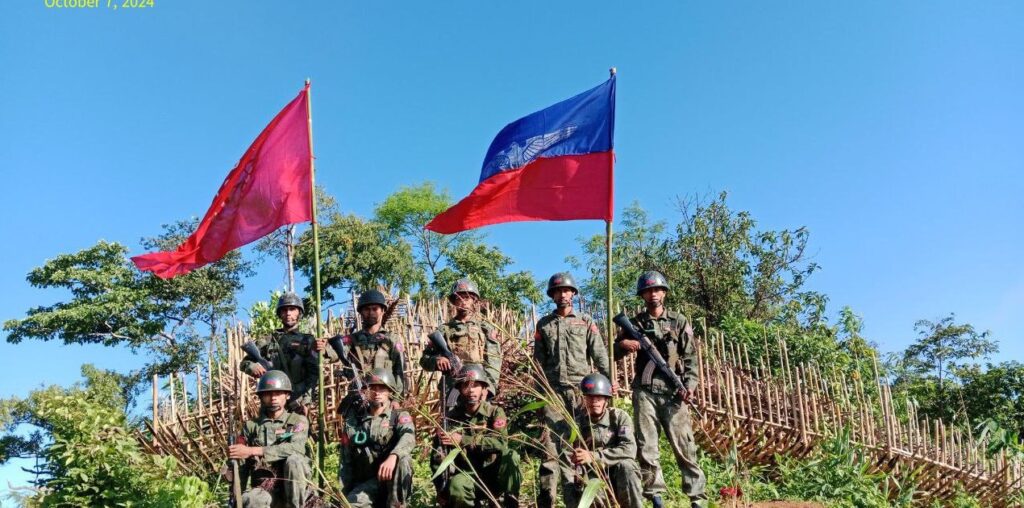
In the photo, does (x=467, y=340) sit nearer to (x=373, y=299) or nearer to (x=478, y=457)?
(x=373, y=299)

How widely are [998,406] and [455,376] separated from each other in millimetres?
15474

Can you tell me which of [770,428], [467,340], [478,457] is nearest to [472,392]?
[478,457]

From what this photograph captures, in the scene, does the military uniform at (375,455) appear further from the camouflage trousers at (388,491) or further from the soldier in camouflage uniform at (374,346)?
the soldier in camouflage uniform at (374,346)

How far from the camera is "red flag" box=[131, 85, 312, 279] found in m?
7.38

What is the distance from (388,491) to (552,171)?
307cm

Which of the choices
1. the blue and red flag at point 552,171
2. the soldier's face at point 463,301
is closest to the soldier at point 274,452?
the soldier's face at point 463,301

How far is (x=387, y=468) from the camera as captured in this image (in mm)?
5801

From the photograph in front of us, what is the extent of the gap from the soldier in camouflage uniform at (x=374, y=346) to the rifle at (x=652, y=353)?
2119 millimetres

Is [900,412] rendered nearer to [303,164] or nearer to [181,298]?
[303,164]

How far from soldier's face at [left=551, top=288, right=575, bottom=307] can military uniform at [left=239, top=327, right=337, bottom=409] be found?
95.6 inches

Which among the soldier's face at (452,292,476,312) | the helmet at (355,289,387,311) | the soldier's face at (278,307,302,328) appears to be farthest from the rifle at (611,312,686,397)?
the soldier's face at (278,307,302,328)

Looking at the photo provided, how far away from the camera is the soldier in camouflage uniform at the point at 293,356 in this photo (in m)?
7.64

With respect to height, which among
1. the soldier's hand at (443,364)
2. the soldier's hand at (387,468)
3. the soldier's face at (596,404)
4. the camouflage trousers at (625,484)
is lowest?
the camouflage trousers at (625,484)

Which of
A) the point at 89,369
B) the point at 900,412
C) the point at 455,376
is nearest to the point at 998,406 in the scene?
the point at 900,412
